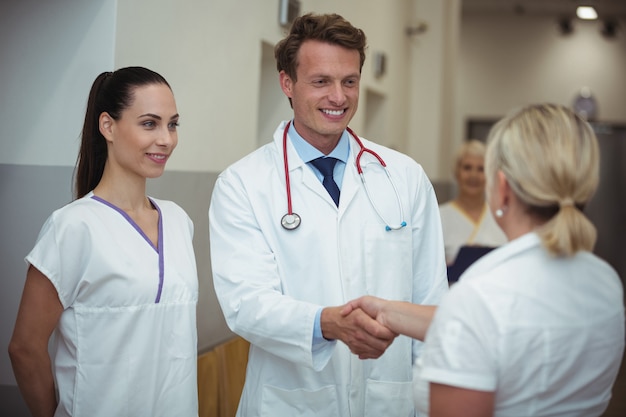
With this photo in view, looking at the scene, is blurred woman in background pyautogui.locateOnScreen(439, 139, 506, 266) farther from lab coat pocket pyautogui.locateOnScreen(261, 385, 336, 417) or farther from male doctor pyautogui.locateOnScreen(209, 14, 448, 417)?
lab coat pocket pyautogui.locateOnScreen(261, 385, 336, 417)

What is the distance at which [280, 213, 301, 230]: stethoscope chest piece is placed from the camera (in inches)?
84.0

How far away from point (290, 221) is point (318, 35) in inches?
21.9

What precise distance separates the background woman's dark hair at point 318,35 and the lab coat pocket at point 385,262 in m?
0.54

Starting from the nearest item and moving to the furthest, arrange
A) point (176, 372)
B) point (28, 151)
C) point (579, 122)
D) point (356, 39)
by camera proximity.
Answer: point (579, 122)
point (176, 372)
point (356, 39)
point (28, 151)

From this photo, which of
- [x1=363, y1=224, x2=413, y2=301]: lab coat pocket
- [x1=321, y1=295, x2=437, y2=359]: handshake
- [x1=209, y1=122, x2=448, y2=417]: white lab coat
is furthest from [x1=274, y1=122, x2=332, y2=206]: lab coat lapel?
[x1=321, y1=295, x2=437, y2=359]: handshake

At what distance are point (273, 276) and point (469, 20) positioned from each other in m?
9.90

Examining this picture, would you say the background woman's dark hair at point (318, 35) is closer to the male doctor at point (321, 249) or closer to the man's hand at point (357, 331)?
the male doctor at point (321, 249)

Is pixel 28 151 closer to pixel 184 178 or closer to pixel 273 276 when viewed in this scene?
pixel 184 178

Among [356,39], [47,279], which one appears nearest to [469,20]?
[356,39]

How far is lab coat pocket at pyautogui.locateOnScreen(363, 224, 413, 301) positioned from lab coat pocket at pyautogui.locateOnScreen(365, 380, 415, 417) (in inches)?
9.5

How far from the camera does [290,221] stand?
2.14 m

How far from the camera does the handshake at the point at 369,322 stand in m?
1.91

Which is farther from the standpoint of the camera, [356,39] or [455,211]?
[455,211]

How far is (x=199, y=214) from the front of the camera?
3266 millimetres
